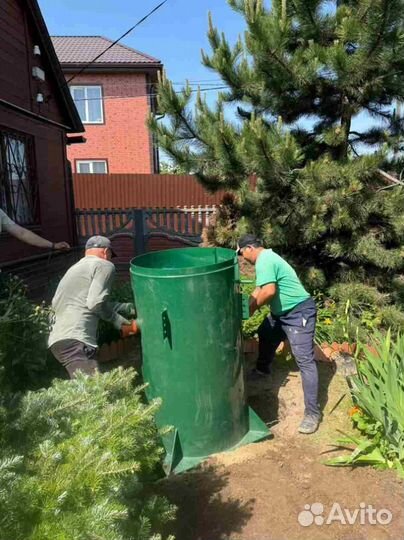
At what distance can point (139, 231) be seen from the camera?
35.8 ft

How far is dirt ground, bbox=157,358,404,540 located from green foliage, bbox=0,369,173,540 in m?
0.41

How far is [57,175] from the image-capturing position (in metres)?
8.19

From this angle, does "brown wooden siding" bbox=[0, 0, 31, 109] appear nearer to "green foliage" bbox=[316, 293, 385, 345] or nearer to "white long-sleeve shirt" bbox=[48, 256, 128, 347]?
"white long-sleeve shirt" bbox=[48, 256, 128, 347]

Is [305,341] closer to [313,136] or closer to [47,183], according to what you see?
[313,136]

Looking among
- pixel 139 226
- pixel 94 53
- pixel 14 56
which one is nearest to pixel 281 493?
pixel 14 56

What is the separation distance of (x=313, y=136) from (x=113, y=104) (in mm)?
16440

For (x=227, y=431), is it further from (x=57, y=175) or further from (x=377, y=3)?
(x=57, y=175)

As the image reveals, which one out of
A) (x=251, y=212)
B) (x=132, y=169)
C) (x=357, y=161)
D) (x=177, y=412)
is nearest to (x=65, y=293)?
(x=177, y=412)

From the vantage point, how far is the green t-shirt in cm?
344

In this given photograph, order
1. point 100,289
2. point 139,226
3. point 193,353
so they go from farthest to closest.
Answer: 1. point 139,226
2. point 100,289
3. point 193,353

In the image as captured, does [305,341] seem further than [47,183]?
No

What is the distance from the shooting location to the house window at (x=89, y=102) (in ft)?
65.8

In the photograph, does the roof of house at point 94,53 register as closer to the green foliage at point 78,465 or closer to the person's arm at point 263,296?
the person's arm at point 263,296

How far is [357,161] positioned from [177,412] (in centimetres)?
321
